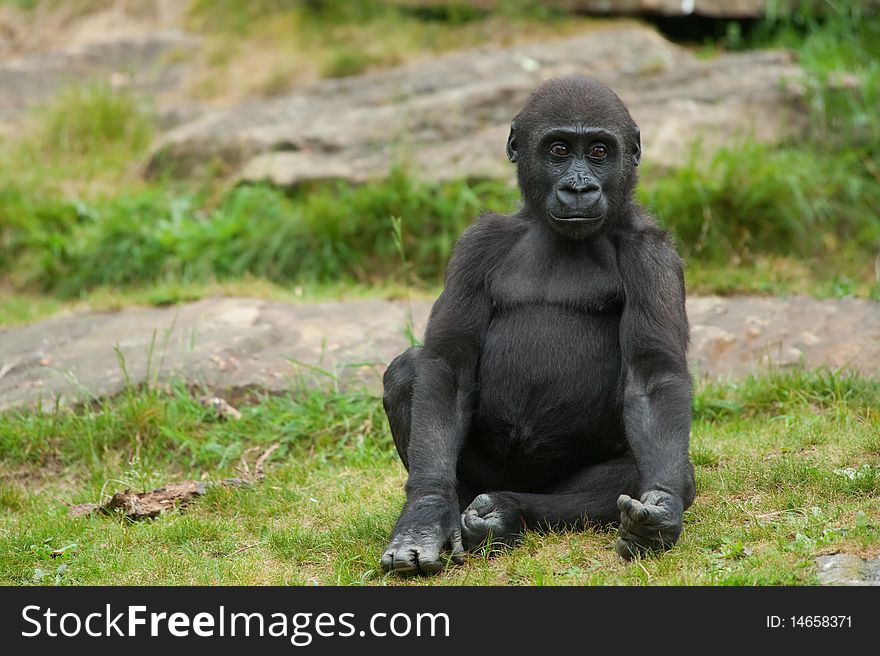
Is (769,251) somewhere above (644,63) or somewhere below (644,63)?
below

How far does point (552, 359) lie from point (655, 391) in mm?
467

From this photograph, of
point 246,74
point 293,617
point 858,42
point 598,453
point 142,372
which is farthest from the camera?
point 246,74

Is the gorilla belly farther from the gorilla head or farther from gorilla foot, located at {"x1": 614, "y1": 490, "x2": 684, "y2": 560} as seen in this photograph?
gorilla foot, located at {"x1": 614, "y1": 490, "x2": 684, "y2": 560}

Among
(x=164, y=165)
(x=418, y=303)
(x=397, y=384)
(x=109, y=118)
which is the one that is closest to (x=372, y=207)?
(x=418, y=303)

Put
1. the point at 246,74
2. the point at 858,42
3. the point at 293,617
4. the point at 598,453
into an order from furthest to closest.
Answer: the point at 246,74 → the point at 858,42 → the point at 598,453 → the point at 293,617

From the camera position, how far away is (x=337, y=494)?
18.7 ft

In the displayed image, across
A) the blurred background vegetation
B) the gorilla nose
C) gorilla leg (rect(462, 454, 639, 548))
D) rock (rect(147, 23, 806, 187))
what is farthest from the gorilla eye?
rock (rect(147, 23, 806, 187))

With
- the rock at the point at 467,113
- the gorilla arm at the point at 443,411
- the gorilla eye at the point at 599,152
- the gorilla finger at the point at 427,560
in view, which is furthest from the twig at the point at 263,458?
the rock at the point at 467,113

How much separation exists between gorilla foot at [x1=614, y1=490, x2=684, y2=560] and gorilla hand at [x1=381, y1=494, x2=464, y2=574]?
0.60 metres

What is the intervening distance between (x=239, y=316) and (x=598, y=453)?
3.37m

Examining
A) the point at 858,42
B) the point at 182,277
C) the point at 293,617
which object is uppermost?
the point at 858,42

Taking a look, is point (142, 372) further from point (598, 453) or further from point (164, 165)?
point (164, 165)

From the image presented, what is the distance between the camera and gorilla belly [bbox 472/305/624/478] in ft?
16.0

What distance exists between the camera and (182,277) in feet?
30.2
